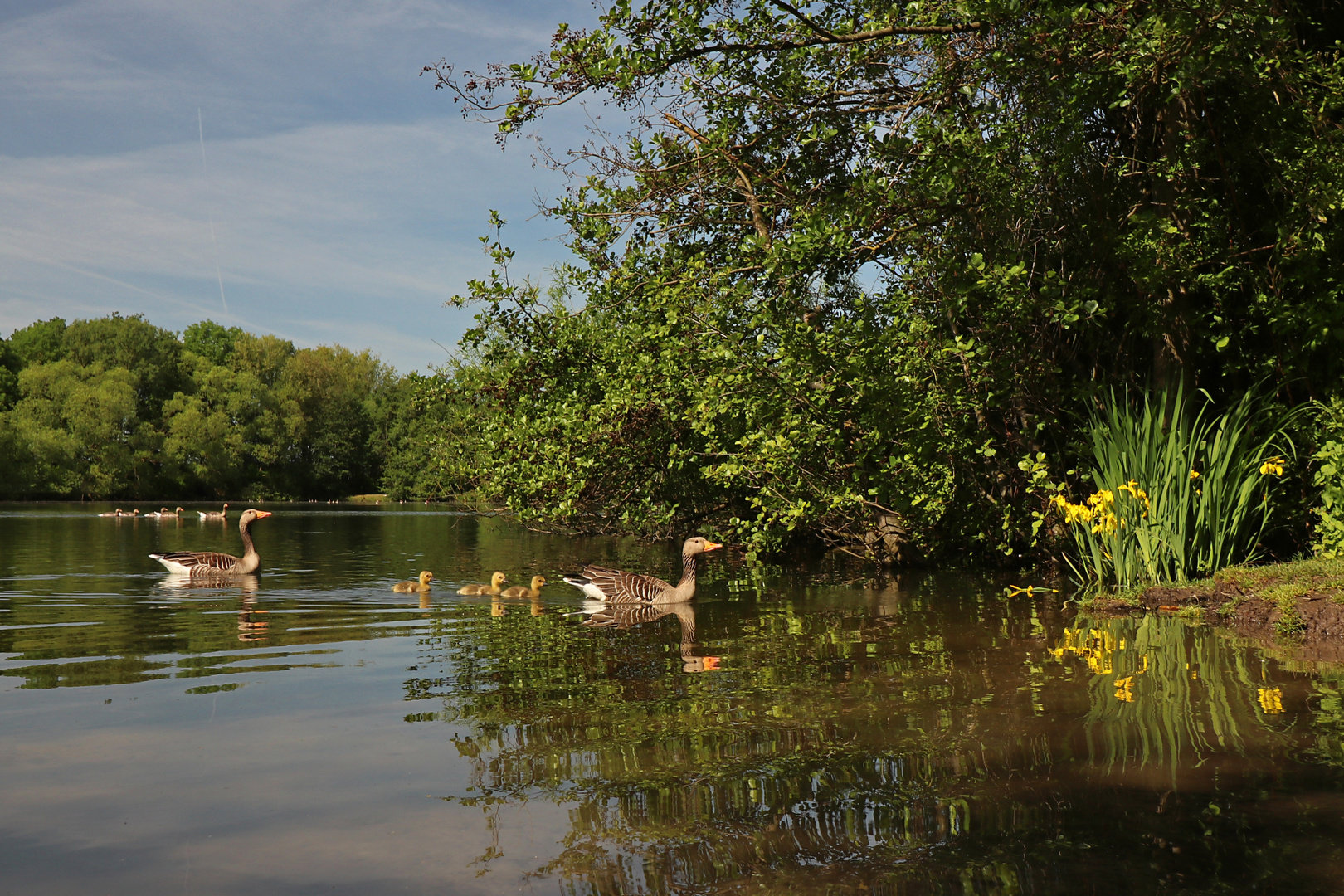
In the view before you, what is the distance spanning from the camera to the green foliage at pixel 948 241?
37.6 ft

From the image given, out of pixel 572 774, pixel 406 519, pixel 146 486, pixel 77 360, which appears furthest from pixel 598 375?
pixel 77 360

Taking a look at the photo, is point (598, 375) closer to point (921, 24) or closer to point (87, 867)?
point (921, 24)

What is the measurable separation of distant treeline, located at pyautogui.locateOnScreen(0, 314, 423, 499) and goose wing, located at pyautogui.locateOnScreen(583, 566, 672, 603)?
68684 millimetres

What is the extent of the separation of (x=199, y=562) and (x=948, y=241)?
13.8m

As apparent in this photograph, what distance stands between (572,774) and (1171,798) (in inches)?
117

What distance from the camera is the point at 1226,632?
30.6ft

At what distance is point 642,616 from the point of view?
41.1 feet

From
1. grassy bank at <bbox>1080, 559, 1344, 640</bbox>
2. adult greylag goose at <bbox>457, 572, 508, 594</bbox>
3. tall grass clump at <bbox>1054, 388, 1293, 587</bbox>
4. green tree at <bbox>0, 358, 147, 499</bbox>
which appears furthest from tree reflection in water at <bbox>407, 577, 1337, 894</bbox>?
green tree at <bbox>0, 358, 147, 499</bbox>

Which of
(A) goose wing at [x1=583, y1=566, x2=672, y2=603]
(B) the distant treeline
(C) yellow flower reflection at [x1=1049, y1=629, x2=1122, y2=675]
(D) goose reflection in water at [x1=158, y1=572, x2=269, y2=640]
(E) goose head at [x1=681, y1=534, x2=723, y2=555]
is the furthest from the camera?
(B) the distant treeline

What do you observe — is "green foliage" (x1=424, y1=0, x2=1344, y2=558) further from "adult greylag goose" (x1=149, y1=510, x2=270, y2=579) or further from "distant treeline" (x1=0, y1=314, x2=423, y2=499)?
"distant treeline" (x1=0, y1=314, x2=423, y2=499)

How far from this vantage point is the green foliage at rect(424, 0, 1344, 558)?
452 inches

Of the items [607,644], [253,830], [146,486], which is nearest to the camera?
[253,830]

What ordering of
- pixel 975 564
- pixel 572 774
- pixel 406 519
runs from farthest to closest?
pixel 406 519, pixel 975 564, pixel 572 774

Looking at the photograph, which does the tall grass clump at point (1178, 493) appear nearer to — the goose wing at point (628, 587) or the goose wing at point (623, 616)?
the goose wing at point (623, 616)
